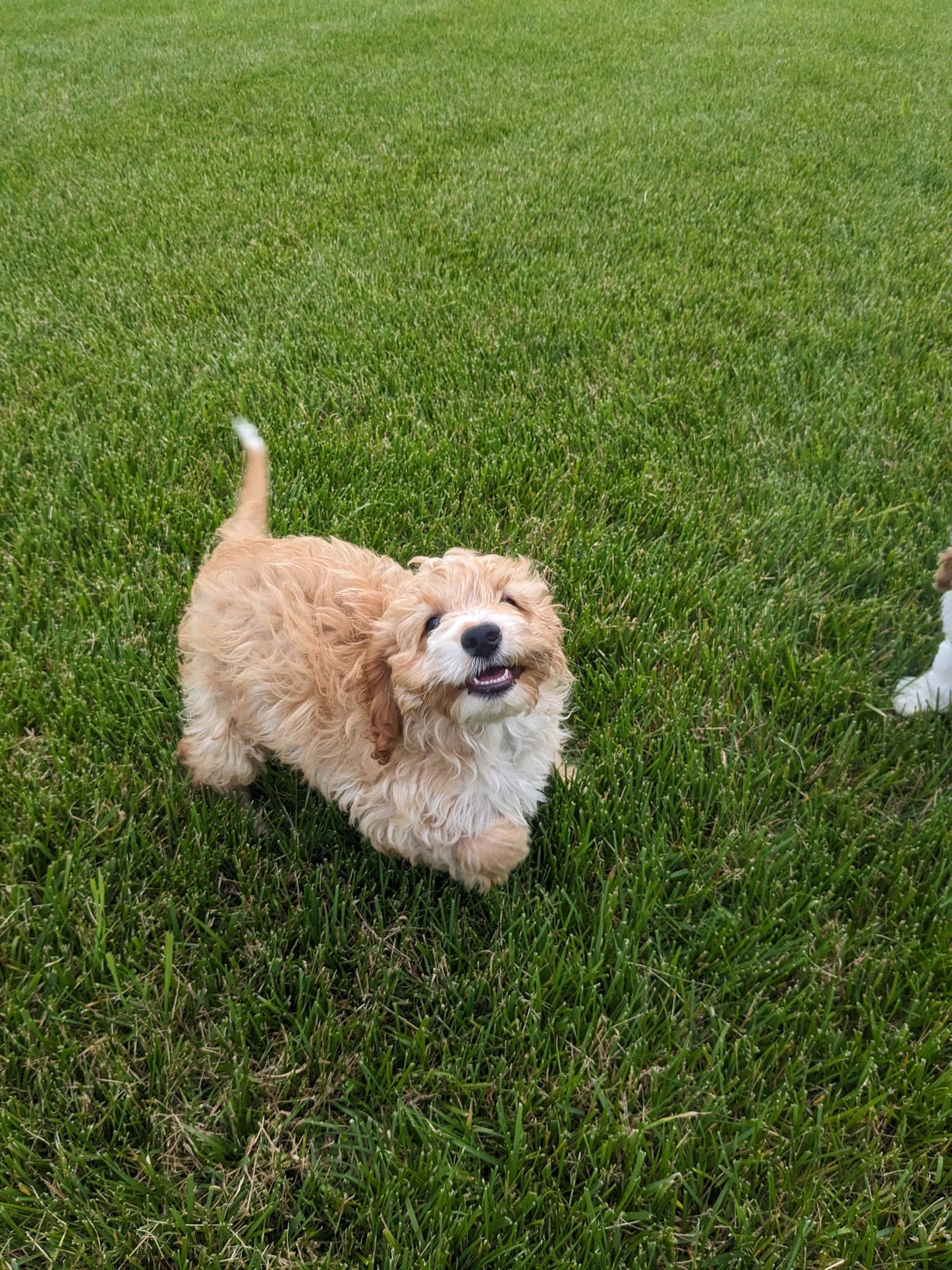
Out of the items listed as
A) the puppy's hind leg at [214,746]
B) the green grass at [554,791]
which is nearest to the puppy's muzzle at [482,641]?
the green grass at [554,791]

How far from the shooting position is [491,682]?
5.66 ft

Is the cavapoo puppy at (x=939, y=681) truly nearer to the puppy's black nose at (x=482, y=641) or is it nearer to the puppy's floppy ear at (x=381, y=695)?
the puppy's black nose at (x=482, y=641)

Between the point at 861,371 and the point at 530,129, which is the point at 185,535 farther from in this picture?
the point at 530,129

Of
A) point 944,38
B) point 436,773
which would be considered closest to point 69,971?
point 436,773

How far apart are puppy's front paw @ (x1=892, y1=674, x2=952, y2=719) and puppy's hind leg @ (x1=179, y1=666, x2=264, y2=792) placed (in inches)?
84.1

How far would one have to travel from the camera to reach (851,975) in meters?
1.92

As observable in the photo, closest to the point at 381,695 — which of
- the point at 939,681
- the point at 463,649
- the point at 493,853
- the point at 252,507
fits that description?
the point at 463,649

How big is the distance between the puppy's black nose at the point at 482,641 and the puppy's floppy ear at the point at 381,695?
0.82 feet

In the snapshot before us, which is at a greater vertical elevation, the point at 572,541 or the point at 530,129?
the point at 530,129

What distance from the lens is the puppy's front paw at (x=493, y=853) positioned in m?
1.95

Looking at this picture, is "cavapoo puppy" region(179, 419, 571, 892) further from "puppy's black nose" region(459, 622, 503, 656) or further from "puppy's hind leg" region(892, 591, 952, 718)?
"puppy's hind leg" region(892, 591, 952, 718)

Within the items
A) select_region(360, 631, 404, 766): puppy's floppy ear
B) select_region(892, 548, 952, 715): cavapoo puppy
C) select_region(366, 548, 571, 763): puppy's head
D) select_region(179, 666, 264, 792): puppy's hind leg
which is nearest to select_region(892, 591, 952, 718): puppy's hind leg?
select_region(892, 548, 952, 715): cavapoo puppy

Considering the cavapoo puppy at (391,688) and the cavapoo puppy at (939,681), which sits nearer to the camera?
the cavapoo puppy at (391,688)

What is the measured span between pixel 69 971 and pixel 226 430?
2.62 meters
